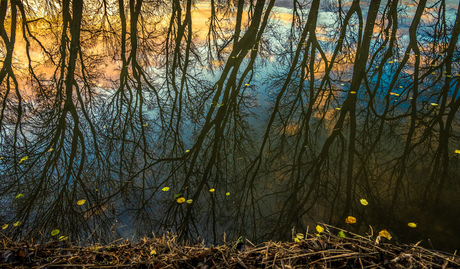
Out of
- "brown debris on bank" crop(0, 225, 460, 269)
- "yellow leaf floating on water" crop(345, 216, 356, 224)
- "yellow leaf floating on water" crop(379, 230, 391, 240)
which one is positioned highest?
"brown debris on bank" crop(0, 225, 460, 269)

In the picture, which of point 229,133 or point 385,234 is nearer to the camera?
point 385,234

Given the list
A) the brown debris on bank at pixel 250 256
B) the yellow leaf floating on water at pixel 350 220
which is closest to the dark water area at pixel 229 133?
the yellow leaf floating on water at pixel 350 220

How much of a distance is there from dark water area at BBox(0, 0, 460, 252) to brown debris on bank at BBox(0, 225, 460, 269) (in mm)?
642

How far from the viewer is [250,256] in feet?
6.03

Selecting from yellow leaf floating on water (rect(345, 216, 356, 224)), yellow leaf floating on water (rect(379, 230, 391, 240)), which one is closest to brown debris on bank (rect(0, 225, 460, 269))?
yellow leaf floating on water (rect(379, 230, 391, 240))

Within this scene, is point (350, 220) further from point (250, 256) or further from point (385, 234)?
point (250, 256)

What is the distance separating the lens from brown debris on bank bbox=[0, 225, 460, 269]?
162 centimetres

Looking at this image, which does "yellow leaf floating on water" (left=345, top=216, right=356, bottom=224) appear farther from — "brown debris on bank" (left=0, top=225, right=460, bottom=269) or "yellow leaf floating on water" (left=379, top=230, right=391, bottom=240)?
"brown debris on bank" (left=0, top=225, right=460, bottom=269)

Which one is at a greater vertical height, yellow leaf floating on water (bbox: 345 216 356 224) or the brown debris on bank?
the brown debris on bank

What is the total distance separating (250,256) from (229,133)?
2.50 m

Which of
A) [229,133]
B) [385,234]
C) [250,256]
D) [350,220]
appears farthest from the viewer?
[229,133]

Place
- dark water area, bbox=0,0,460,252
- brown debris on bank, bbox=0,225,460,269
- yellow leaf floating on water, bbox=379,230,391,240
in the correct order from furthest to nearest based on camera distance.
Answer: dark water area, bbox=0,0,460,252
yellow leaf floating on water, bbox=379,230,391,240
brown debris on bank, bbox=0,225,460,269

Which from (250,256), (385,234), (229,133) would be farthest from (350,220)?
(229,133)

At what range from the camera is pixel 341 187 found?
126 inches
